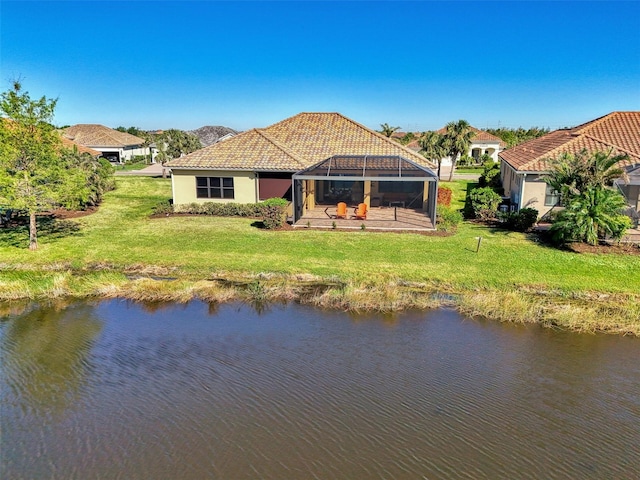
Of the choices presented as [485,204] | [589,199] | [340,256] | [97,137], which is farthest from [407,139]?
[340,256]

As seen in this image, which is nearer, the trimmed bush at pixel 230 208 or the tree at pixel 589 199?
the tree at pixel 589 199

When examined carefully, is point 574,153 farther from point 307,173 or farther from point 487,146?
point 487,146

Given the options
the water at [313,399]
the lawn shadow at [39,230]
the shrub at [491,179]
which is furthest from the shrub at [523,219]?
the lawn shadow at [39,230]

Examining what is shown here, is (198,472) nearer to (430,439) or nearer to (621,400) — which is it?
(430,439)

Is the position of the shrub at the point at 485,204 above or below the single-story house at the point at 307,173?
below

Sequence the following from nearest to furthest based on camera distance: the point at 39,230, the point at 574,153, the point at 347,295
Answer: the point at 347,295, the point at 574,153, the point at 39,230

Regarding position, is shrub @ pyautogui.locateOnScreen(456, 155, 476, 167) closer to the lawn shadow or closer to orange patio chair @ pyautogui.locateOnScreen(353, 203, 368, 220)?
orange patio chair @ pyautogui.locateOnScreen(353, 203, 368, 220)

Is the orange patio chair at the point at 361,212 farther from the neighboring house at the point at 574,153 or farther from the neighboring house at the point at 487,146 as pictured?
the neighboring house at the point at 487,146

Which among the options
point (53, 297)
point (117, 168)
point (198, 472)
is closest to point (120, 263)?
point (53, 297)
